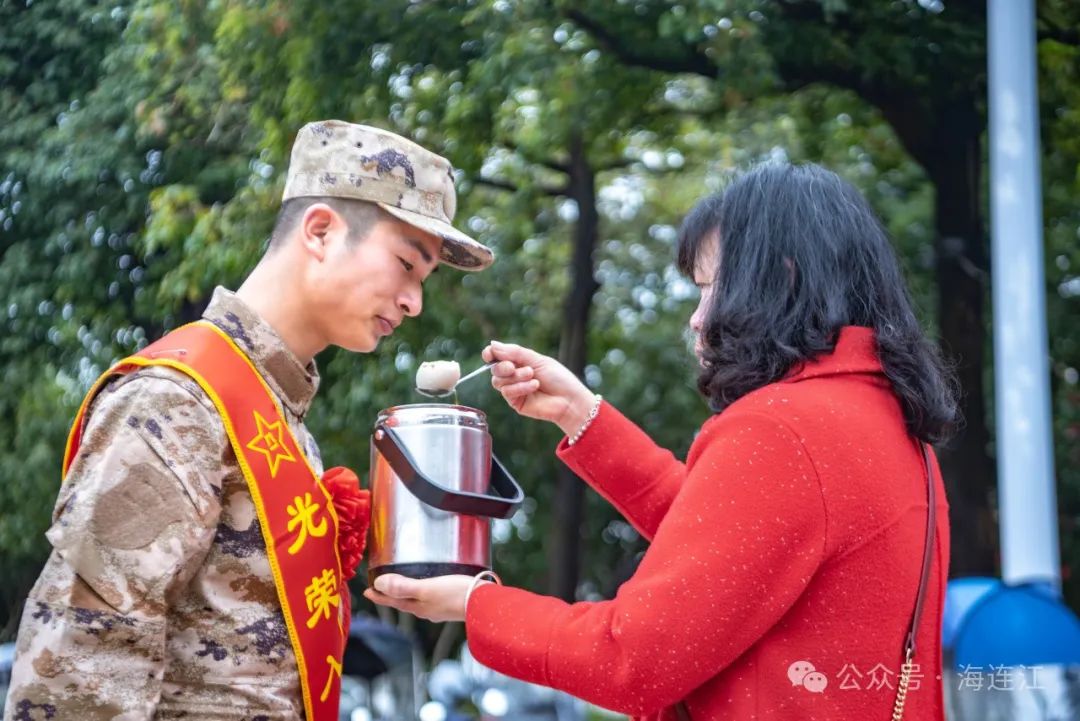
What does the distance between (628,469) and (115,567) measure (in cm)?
130

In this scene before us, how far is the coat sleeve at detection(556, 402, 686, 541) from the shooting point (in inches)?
117

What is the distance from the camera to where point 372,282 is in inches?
100.0

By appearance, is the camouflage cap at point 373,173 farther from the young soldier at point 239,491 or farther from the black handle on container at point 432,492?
the black handle on container at point 432,492

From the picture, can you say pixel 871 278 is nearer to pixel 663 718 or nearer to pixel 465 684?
pixel 663 718

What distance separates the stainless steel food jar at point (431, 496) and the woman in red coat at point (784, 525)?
0.25ft

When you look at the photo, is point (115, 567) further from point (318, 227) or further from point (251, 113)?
point (251, 113)

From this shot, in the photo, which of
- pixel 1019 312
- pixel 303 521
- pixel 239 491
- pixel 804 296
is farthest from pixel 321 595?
pixel 1019 312

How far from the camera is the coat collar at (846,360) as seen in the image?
2.21 m

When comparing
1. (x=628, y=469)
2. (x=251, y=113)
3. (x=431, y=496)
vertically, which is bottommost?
(x=251, y=113)

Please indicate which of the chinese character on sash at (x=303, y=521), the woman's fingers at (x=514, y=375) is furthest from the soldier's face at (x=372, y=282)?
the woman's fingers at (x=514, y=375)

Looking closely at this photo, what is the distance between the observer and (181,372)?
2.23 m

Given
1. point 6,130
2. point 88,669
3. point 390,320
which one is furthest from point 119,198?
point 88,669

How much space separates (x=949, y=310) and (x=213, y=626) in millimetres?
8074

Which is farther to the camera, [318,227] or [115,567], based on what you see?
[318,227]
